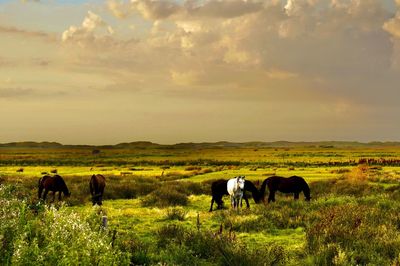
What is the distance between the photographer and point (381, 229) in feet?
44.0

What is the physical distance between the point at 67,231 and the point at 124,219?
1166cm

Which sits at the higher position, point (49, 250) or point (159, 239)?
point (49, 250)

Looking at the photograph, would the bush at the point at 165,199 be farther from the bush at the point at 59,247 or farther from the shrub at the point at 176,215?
the bush at the point at 59,247

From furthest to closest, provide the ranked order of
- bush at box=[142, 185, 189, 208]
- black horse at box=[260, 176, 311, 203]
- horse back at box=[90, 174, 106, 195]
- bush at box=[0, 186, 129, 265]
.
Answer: horse back at box=[90, 174, 106, 195], bush at box=[142, 185, 189, 208], black horse at box=[260, 176, 311, 203], bush at box=[0, 186, 129, 265]

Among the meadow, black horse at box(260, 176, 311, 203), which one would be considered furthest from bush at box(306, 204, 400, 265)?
black horse at box(260, 176, 311, 203)

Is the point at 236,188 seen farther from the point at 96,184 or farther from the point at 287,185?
the point at 96,184

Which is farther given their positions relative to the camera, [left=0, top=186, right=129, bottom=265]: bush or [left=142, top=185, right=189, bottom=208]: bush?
[left=142, top=185, right=189, bottom=208]: bush

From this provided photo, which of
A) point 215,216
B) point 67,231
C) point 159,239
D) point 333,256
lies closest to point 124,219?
point 215,216

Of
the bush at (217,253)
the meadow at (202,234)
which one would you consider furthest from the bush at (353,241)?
the bush at (217,253)

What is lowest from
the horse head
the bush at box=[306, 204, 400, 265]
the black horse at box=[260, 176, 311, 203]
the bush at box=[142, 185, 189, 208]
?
the bush at box=[142, 185, 189, 208]

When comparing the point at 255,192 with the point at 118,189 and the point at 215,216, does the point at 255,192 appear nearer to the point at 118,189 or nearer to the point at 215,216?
the point at 215,216

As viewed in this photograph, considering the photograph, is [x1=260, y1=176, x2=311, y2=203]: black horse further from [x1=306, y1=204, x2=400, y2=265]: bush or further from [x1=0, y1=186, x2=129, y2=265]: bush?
[x1=0, y1=186, x2=129, y2=265]: bush

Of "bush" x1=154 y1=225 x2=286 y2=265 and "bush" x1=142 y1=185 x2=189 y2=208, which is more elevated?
"bush" x1=154 y1=225 x2=286 y2=265

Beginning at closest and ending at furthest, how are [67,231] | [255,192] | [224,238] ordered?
[67,231], [224,238], [255,192]
